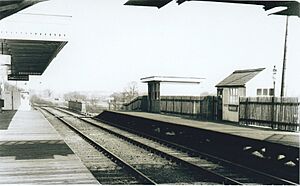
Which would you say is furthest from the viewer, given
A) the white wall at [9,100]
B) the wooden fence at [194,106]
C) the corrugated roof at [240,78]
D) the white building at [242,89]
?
the white wall at [9,100]

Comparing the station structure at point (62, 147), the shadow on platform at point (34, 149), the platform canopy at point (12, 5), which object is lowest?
the shadow on platform at point (34, 149)

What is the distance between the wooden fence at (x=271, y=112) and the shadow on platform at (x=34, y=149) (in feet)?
22.4

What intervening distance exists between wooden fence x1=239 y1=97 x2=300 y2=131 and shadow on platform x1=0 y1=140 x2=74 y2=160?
6.83 meters

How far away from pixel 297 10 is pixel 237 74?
1299 cm

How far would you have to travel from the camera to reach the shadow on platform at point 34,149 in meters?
8.64

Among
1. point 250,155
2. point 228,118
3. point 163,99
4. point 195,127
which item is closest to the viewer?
point 250,155

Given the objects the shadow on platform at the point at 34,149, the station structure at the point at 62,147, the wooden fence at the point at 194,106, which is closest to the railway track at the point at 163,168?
the station structure at the point at 62,147

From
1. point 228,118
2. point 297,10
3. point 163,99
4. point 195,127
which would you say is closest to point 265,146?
point 297,10

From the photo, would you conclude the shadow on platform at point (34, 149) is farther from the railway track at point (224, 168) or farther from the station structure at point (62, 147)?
the railway track at point (224, 168)

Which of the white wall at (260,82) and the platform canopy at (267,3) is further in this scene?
the white wall at (260,82)

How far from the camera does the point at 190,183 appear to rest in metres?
7.16

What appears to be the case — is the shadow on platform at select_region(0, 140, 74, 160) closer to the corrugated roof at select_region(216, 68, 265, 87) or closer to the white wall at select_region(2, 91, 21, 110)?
the corrugated roof at select_region(216, 68, 265, 87)

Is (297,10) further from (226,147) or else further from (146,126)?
(146,126)

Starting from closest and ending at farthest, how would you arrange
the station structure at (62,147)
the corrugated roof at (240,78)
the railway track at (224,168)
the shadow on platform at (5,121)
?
the station structure at (62,147), the railway track at (224,168), the shadow on platform at (5,121), the corrugated roof at (240,78)
